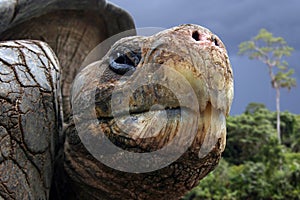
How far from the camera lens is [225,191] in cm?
1045

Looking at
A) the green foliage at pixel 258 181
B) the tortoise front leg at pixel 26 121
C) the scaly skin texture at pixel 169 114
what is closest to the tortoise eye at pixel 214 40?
the scaly skin texture at pixel 169 114

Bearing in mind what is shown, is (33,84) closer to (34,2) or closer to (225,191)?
(34,2)

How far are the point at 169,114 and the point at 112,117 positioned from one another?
0.47 feet

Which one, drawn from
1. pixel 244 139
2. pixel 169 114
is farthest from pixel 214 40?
pixel 244 139

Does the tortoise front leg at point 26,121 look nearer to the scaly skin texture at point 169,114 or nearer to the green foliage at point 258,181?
the scaly skin texture at point 169,114

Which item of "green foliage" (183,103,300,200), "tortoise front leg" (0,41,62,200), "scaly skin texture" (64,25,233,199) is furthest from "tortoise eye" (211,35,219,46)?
"green foliage" (183,103,300,200)

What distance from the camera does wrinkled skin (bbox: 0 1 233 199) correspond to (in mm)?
783

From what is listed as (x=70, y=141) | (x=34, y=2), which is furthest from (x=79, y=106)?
(x=34, y=2)

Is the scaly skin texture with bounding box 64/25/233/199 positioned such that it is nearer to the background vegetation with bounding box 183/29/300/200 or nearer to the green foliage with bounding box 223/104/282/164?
the background vegetation with bounding box 183/29/300/200

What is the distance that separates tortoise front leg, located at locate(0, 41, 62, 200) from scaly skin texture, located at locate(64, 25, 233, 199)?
7cm

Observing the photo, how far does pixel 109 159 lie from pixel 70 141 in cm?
15

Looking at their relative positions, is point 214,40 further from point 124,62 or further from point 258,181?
point 258,181

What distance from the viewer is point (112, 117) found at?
872mm

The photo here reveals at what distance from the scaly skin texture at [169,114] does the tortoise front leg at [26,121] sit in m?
0.07
